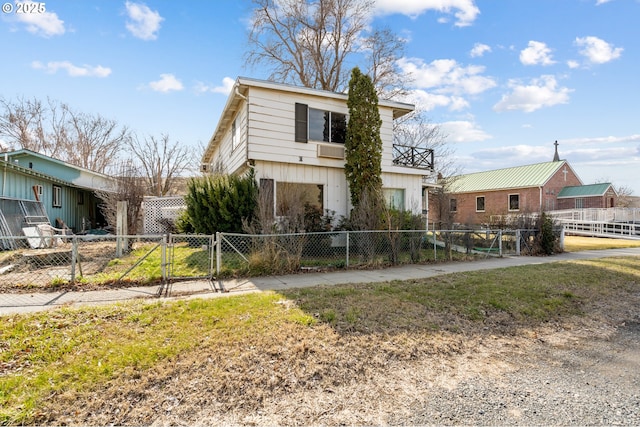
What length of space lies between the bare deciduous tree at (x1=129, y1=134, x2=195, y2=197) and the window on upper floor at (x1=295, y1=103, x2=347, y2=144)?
22.3m

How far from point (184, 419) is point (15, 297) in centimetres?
518

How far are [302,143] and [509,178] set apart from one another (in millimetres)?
27305

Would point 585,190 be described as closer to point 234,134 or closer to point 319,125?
point 319,125

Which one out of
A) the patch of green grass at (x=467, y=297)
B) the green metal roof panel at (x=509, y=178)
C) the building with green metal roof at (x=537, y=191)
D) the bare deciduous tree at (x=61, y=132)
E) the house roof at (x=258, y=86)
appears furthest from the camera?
the green metal roof panel at (x=509, y=178)

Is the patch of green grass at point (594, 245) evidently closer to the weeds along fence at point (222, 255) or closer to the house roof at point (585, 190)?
the weeds along fence at point (222, 255)

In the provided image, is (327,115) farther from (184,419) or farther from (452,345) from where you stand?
(184,419)

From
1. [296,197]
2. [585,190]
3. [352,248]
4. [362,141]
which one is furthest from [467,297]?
[585,190]

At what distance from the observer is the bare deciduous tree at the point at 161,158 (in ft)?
98.1

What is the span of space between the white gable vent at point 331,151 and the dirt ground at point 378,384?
8.21 meters

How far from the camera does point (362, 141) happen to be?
1106 cm

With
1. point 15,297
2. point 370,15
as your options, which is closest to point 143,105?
point 15,297

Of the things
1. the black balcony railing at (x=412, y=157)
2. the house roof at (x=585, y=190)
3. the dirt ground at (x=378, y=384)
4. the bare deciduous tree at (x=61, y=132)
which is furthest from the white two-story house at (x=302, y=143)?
the house roof at (x=585, y=190)

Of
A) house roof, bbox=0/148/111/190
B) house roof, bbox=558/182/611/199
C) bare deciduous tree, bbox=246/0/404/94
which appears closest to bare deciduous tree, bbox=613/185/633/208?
house roof, bbox=558/182/611/199

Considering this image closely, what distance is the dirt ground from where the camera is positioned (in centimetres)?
264
